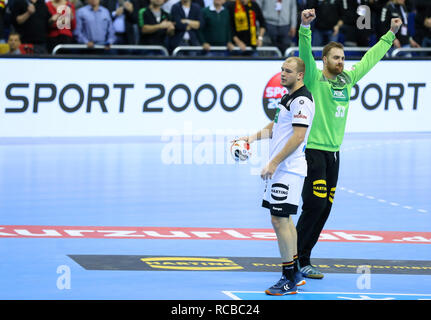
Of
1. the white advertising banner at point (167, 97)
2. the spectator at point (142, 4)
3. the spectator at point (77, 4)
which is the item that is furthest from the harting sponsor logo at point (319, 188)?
the spectator at point (77, 4)

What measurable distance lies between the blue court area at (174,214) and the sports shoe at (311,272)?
15 cm

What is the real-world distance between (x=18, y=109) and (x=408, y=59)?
9.42 m

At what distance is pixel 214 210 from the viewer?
14438 mm

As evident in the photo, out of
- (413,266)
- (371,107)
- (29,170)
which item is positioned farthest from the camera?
(371,107)

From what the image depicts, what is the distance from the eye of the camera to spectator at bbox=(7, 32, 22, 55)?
2178 centimetres

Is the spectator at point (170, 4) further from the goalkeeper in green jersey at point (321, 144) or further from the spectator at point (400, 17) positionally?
the goalkeeper in green jersey at point (321, 144)

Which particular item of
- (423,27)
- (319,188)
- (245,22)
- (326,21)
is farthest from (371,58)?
(423,27)

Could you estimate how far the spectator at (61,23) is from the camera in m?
22.2

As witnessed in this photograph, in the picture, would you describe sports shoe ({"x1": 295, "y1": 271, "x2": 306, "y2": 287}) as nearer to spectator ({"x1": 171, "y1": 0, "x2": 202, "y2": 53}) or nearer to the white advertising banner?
the white advertising banner

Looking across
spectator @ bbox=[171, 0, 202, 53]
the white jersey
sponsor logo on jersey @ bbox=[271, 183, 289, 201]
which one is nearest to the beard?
the white jersey

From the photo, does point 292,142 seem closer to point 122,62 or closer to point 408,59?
point 122,62

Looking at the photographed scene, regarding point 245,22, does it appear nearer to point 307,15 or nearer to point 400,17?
point 400,17

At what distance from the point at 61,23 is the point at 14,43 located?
1.13 m
